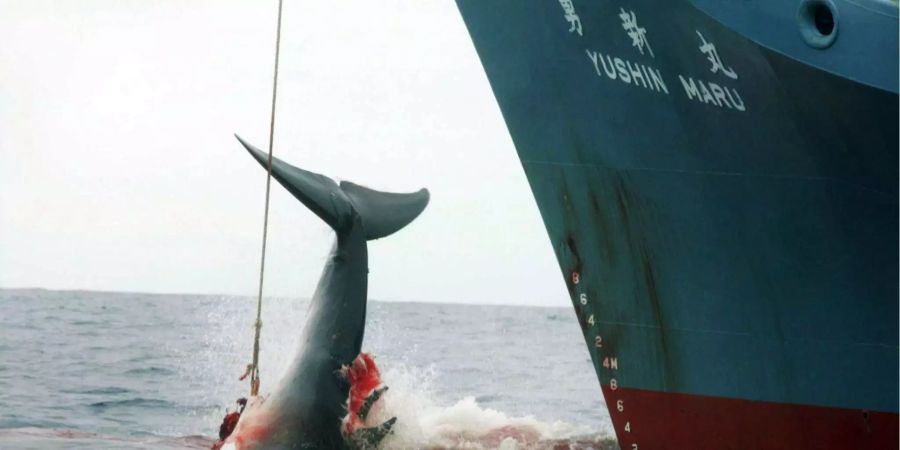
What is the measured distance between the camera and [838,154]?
8.66 metres

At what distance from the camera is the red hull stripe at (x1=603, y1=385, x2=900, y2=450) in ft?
29.9

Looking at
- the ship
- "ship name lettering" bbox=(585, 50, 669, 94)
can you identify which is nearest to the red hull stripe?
the ship

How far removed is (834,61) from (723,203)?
149cm

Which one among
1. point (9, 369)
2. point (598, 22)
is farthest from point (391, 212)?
point (9, 369)

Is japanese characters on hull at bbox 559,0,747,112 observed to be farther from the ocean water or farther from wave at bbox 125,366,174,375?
wave at bbox 125,366,174,375

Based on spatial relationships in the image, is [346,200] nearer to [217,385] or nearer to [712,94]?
[712,94]

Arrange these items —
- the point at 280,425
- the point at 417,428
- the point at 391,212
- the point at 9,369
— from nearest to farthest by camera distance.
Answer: the point at 280,425 → the point at 391,212 → the point at 417,428 → the point at 9,369

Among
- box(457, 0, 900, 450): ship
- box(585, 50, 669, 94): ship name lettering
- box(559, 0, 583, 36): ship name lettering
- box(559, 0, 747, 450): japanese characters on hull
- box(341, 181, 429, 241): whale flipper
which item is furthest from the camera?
box(341, 181, 429, 241): whale flipper

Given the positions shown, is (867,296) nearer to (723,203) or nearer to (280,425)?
(723,203)

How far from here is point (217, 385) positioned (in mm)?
38062

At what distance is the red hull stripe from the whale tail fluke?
2.84 m

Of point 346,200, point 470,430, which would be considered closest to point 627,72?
point 346,200

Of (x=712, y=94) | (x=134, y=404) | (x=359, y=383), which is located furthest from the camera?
(x=134, y=404)

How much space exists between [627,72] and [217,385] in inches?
1175
